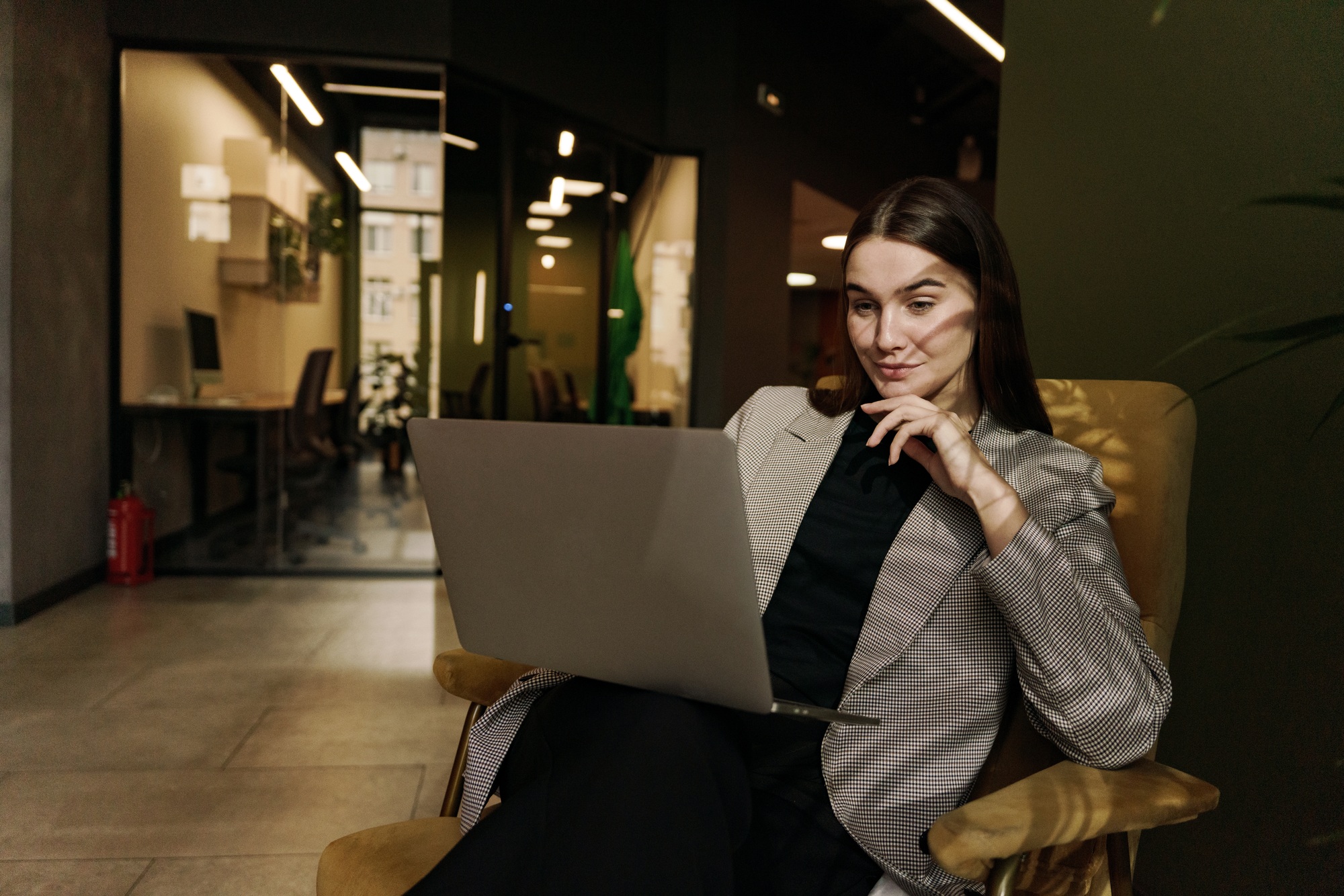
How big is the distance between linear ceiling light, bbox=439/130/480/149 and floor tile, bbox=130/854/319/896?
→ 3.77 m

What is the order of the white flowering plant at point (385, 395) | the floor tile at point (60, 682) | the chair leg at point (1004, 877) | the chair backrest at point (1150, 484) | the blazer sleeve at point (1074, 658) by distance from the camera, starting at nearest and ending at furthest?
1. the chair leg at point (1004, 877)
2. the blazer sleeve at point (1074, 658)
3. the chair backrest at point (1150, 484)
4. the floor tile at point (60, 682)
5. the white flowering plant at point (385, 395)

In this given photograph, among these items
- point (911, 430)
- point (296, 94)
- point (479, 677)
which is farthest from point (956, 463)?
point (296, 94)

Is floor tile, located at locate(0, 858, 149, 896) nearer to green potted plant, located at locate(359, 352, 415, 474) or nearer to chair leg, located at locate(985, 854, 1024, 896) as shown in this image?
chair leg, located at locate(985, 854, 1024, 896)

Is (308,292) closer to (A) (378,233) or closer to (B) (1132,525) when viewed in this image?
(A) (378,233)

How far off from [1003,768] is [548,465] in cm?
76

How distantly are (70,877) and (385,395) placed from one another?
3.34 m

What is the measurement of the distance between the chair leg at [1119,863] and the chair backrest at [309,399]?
4389 mm

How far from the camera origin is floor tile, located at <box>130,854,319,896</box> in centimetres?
180

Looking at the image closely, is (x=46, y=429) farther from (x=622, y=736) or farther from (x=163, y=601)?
(x=622, y=736)

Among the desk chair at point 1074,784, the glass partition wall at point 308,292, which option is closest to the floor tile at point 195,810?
the desk chair at point 1074,784

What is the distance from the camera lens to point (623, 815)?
91 centimetres

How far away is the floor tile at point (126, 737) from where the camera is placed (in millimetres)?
2377

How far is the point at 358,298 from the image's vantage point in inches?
190

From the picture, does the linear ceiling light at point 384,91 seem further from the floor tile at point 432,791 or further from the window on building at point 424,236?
the floor tile at point 432,791
